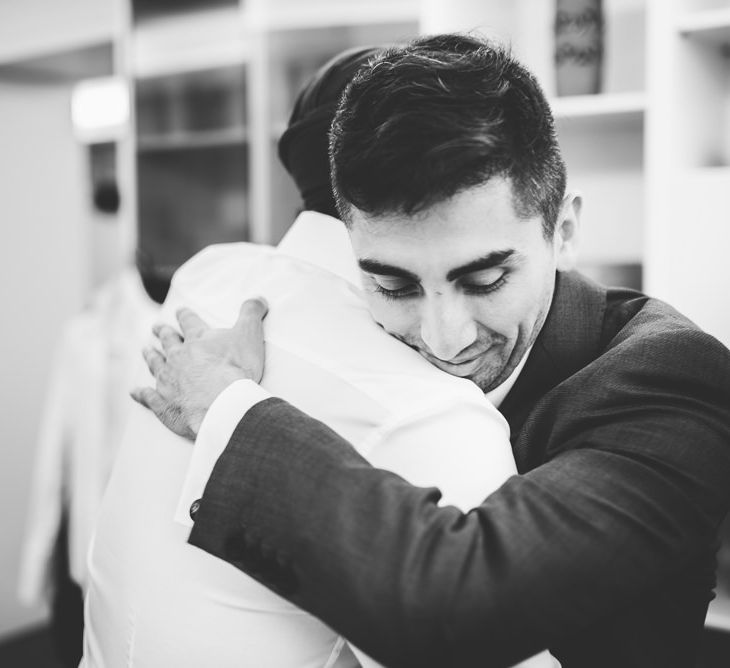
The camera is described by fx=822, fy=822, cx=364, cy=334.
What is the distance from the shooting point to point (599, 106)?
6.42ft

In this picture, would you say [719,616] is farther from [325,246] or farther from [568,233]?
[325,246]

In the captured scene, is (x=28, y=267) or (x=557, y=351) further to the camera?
(x=28, y=267)

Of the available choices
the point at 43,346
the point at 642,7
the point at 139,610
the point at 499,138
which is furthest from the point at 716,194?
the point at 43,346

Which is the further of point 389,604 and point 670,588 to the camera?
point 670,588

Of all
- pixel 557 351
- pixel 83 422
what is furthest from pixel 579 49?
pixel 83 422

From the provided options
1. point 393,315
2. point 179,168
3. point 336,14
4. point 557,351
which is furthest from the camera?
point 179,168

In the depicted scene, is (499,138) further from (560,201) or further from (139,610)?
(139,610)

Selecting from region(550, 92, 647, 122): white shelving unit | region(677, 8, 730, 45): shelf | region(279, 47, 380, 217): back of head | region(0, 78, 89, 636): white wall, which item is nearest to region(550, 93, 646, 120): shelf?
region(550, 92, 647, 122): white shelving unit

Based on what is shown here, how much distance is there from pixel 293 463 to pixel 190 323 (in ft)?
1.19

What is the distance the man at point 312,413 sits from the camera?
851 mm

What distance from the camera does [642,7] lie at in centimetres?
219

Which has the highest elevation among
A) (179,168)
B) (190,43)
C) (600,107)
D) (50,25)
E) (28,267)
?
(50,25)

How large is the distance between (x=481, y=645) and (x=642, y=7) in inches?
76.6

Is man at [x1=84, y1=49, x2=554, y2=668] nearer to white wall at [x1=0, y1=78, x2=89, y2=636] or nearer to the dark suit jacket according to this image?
the dark suit jacket
